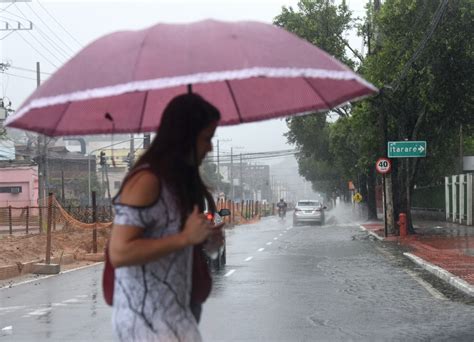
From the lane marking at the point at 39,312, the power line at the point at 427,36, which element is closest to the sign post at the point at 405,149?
the power line at the point at 427,36

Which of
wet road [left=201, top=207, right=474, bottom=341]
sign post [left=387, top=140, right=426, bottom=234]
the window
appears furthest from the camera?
the window

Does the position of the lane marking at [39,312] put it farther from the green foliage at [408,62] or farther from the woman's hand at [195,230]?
the green foliage at [408,62]

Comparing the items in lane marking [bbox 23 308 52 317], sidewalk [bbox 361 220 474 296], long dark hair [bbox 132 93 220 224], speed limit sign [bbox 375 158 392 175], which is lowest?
sidewalk [bbox 361 220 474 296]

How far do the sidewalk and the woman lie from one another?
9285 mm

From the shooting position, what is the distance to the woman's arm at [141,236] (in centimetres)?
261

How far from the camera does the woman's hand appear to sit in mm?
2635

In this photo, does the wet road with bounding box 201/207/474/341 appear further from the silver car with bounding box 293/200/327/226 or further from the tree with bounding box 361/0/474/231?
the silver car with bounding box 293/200/327/226

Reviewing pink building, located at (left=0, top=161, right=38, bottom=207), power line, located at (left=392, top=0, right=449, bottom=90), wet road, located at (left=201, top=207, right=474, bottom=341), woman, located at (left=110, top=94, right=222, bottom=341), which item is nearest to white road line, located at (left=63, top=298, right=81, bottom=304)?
wet road, located at (left=201, top=207, right=474, bottom=341)

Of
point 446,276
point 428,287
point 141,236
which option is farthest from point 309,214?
point 141,236

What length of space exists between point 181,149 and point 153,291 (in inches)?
22.8

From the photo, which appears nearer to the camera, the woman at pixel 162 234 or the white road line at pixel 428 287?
the woman at pixel 162 234

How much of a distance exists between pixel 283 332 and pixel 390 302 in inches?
114

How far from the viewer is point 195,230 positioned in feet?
8.66

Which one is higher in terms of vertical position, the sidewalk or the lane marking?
the lane marking
